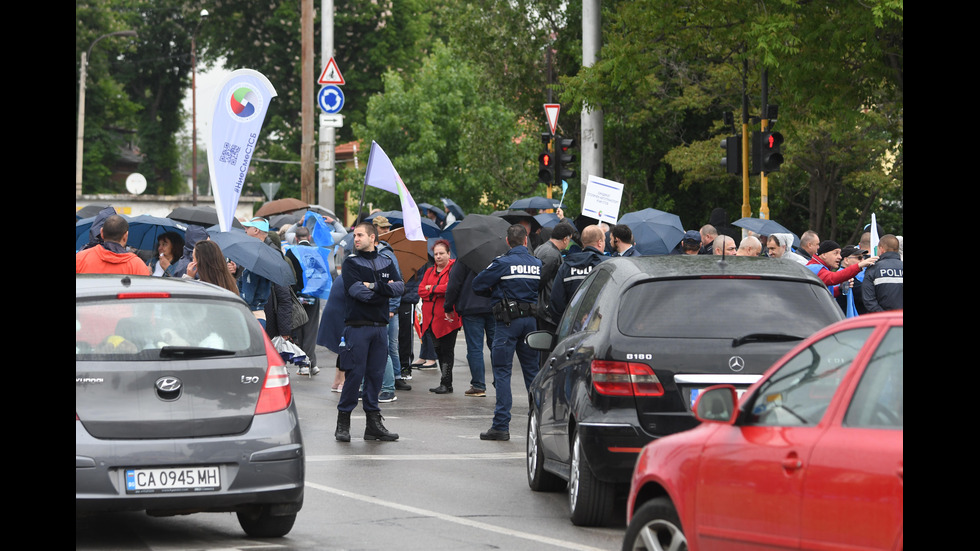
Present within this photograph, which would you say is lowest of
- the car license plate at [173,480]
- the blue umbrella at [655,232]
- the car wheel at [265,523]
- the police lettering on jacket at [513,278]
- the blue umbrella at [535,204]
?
the car wheel at [265,523]

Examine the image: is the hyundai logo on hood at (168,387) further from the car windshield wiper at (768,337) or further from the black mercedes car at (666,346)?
the car windshield wiper at (768,337)

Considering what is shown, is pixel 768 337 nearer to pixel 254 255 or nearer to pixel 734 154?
pixel 254 255

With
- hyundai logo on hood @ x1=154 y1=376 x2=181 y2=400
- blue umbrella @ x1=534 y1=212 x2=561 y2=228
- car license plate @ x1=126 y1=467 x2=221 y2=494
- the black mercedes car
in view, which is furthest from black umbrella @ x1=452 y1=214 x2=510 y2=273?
car license plate @ x1=126 y1=467 x2=221 y2=494

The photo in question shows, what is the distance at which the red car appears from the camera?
4422mm

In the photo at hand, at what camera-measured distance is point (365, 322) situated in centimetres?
1198

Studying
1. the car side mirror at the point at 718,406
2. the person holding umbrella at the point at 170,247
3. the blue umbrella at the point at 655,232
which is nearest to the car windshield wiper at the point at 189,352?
the car side mirror at the point at 718,406

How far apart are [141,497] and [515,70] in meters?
28.5

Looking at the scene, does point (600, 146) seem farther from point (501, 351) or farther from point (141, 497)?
point (141, 497)

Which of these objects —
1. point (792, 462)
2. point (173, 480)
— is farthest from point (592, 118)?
point (792, 462)

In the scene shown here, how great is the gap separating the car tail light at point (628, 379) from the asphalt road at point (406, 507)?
2.83 ft

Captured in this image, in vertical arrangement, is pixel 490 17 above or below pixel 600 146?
above

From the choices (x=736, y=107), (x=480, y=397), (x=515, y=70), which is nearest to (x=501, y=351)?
(x=480, y=397)

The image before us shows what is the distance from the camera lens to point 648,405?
801 cm

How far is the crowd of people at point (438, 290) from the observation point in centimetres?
1191
